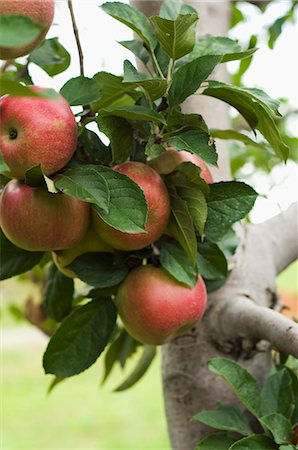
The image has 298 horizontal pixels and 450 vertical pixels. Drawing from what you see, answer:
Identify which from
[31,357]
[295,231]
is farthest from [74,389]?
[295,231]

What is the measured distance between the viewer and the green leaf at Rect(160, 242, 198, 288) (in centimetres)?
69

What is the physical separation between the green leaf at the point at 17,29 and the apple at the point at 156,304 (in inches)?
13.3

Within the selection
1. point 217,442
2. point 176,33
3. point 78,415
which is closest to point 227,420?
point 217,442

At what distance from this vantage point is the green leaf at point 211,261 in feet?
2.43

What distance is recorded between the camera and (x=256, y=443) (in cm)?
66

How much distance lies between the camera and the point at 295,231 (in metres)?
0.99

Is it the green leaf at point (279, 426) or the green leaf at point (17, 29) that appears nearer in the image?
the green leaf at point (17, 29)

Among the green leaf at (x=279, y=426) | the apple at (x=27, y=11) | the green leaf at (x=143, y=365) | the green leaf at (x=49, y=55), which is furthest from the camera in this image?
the green leaf at (x=143, y=365)

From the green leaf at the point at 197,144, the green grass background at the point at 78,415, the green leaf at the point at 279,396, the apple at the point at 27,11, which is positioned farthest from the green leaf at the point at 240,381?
the green grass background at the point at 78,415

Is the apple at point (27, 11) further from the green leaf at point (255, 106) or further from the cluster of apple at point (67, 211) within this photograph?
the green leaf at point (255, 106)

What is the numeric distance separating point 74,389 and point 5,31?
13.5ft

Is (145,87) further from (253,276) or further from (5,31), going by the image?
(253,276)

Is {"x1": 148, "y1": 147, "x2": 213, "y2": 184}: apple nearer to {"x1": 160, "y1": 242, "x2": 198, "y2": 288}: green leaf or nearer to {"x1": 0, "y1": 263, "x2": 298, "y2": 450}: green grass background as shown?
{"x1": 160, "y1": 242, "x2": 198, "y2": 288}: green leaf

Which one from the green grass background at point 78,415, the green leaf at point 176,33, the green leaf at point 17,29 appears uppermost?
the green leaf at point 17,29
